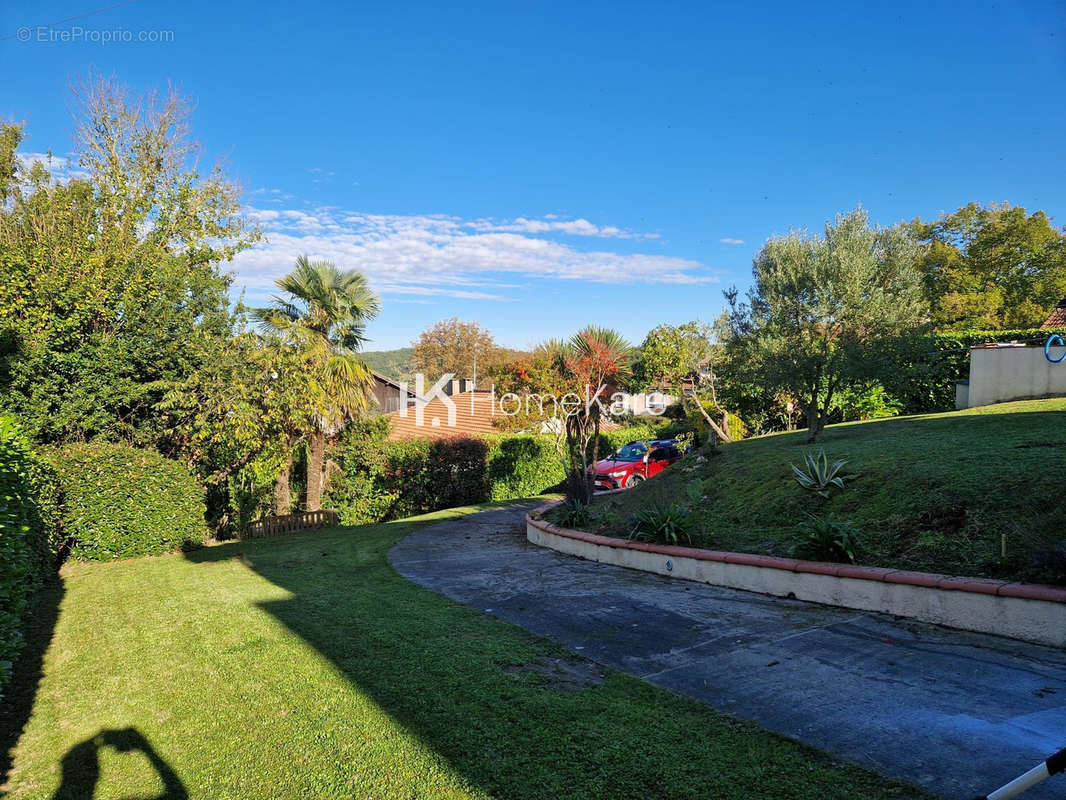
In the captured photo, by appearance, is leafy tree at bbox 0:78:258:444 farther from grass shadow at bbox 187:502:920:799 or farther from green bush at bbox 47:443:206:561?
grass shadow at bbox 187:502:920:799

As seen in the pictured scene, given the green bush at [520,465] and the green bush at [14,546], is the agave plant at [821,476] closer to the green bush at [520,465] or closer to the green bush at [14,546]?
the green bush at [14,546]

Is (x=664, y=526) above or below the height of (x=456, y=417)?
below

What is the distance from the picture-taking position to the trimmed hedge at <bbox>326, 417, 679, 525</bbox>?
1603 cm

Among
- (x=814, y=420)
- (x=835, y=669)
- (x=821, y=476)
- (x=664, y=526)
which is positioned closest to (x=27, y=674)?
(x=835, y=669)

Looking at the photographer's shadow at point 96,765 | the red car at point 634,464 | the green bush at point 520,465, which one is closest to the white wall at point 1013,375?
the red car at point 634,464

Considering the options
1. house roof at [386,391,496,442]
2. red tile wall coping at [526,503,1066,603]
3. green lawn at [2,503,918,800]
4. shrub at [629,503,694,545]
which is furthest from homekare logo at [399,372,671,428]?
green lawn at [2,503,918,800]

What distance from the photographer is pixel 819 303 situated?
1650 cm

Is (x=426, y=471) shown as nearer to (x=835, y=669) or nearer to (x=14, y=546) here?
(x=14, y=546)

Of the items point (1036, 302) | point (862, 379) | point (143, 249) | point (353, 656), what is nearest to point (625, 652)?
point (353, 656)

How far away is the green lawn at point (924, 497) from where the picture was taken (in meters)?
5.25

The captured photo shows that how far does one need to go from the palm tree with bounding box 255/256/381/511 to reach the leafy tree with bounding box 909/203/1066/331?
1149 inches

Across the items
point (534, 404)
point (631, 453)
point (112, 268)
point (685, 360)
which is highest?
point (112, 268)

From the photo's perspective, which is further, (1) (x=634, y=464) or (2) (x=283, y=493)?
(1) (x=634, y=464)

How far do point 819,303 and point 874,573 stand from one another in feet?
42.2
